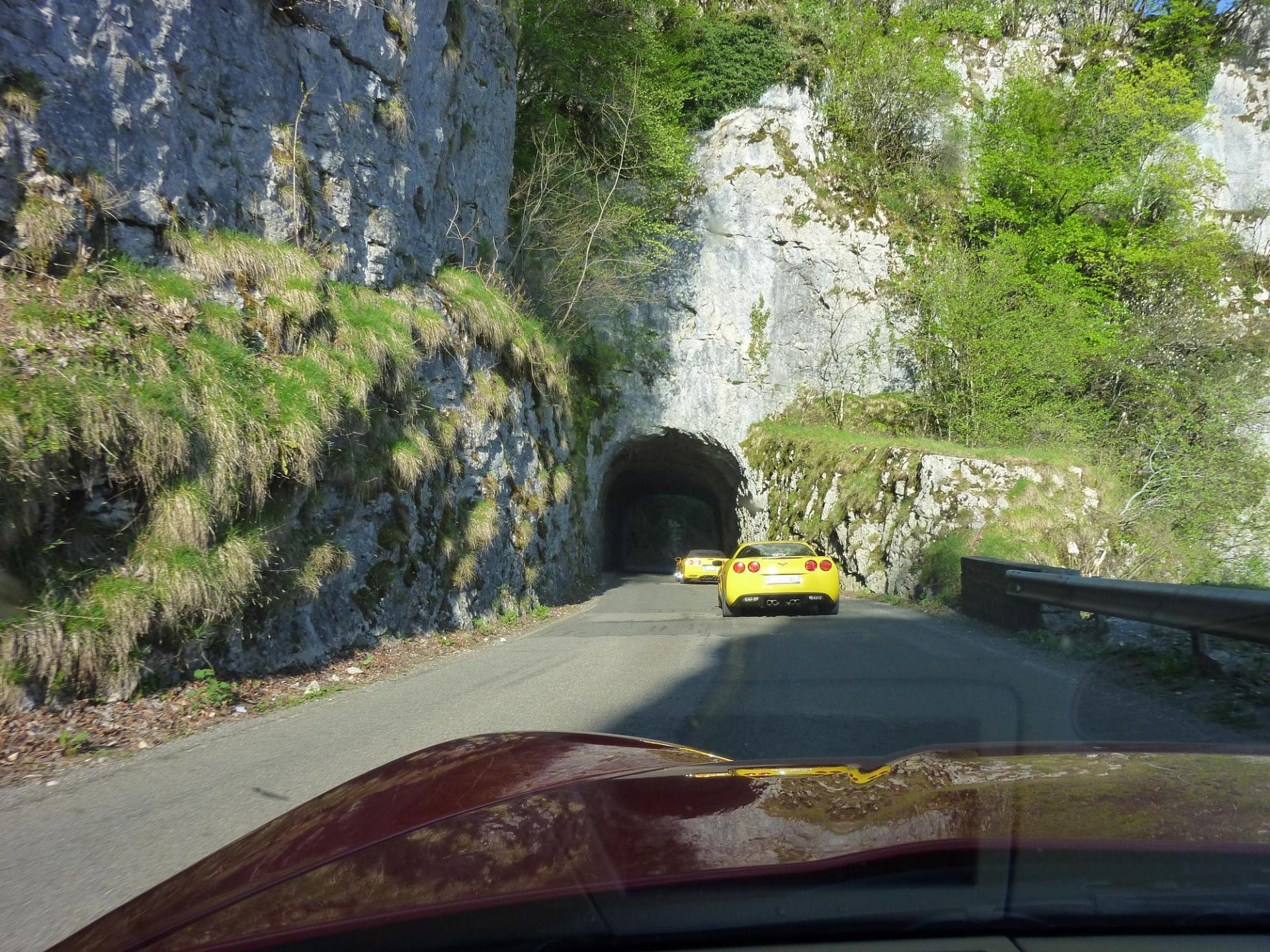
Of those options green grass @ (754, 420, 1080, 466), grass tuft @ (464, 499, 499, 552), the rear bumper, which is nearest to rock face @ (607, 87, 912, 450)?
green grass @ (754, 420, 1080, 466)

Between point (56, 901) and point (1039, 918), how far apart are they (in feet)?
13.1

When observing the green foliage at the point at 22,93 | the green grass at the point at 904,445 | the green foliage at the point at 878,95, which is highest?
the green foliage at the point at 878,95

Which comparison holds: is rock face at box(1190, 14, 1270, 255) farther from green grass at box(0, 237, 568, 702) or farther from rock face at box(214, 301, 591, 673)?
green grass at box(0, 237, 568, 702)

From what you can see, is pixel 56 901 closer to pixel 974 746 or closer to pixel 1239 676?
pixel 974 746

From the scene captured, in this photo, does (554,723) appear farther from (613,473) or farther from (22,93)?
(613,473)

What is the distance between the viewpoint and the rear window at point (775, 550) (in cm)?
1556

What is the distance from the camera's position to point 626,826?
212 cm

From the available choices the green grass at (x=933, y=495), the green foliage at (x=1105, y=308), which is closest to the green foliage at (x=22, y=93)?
the green grass at (x=933, y=495)

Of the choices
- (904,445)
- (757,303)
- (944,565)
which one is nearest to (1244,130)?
(757,303)

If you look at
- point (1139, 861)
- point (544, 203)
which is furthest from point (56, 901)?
point (544, 203)

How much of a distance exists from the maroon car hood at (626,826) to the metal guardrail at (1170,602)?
4107 millimetres

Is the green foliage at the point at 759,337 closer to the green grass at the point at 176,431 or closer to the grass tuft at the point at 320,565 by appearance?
the green grass at the point at 176,431

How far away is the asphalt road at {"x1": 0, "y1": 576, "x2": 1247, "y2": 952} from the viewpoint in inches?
167

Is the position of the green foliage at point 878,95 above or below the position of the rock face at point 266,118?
above
